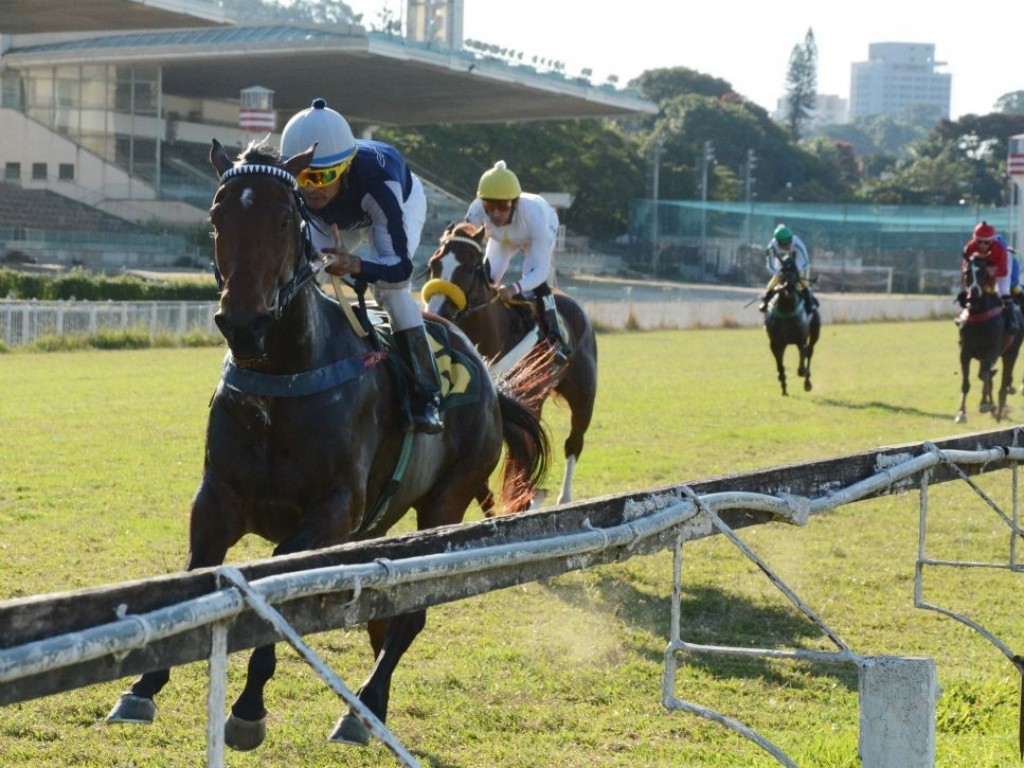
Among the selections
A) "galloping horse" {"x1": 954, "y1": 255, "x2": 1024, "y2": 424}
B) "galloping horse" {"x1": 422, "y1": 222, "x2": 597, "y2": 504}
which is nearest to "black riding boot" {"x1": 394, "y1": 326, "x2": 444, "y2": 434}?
"galloping horse" {"x1": 422, "y1": 222, "x2": 597, "y2": 504}

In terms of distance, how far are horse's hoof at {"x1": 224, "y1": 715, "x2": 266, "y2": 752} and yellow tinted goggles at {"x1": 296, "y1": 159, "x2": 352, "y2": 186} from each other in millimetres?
1864

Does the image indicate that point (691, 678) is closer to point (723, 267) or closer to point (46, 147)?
point (46, 147)

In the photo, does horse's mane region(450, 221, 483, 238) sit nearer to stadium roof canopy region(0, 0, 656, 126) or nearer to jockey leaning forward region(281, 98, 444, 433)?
jockey leaning forward region(281, 98, 444, 433)

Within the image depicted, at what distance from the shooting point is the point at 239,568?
2.42 metres

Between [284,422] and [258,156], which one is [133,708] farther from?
[258,156]

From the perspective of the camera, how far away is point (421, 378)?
545 cm

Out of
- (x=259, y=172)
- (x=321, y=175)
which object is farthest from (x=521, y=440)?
(x=259, y=172)

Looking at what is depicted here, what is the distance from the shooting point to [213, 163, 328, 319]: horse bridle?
14.5 feet

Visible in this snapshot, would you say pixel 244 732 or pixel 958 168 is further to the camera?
pixel 958 168

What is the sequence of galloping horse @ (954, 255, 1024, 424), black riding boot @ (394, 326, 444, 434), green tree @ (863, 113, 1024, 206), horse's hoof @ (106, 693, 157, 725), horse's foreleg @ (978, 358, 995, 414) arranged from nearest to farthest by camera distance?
horse's hoof @ (106, 693, 157, 725) < black riding boot @ (394, 326, 444, 434) < galloping horse @ (954, 255, 1024, 424) < horse's foreleg @ (978, 358, 995, 414) < green tree @ (863, 113, 1024, 206)

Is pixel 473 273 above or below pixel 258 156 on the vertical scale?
below

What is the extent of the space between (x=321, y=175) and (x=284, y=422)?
3.04 ft

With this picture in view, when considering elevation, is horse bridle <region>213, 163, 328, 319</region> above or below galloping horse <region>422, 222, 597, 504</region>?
above

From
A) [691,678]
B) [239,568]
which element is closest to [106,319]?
[691,678]
